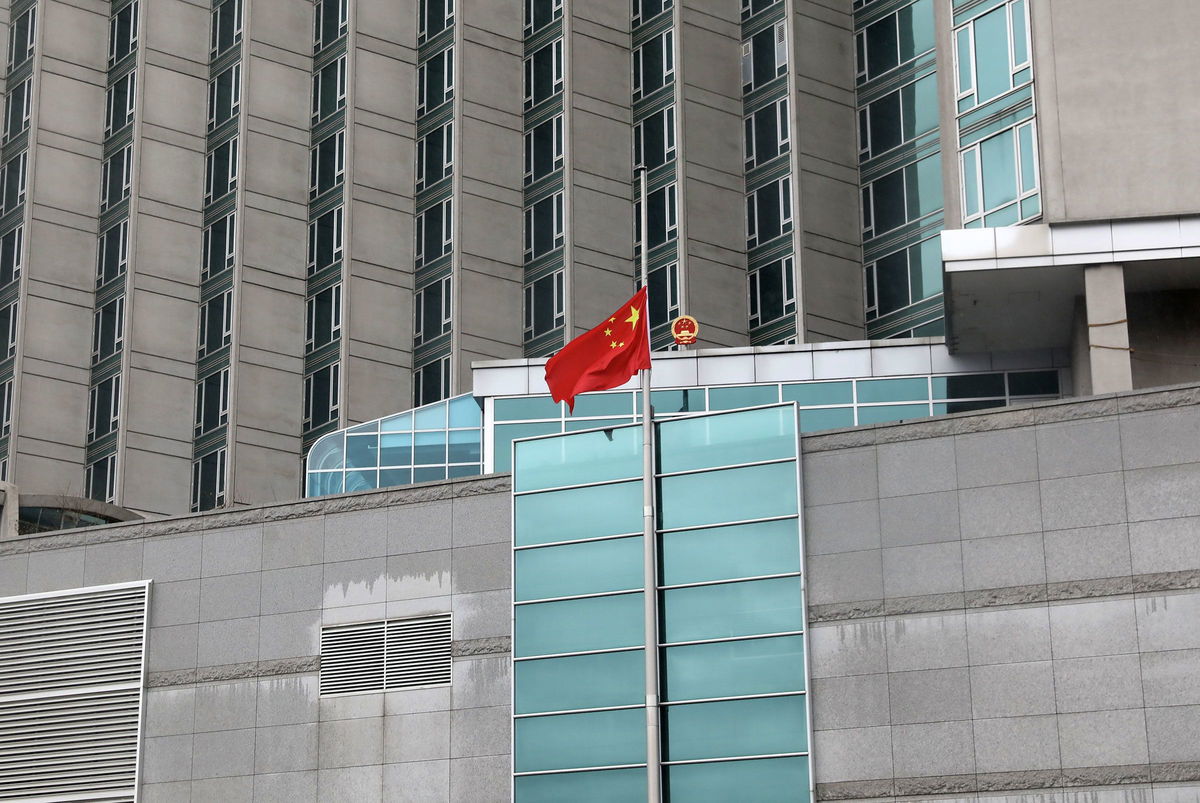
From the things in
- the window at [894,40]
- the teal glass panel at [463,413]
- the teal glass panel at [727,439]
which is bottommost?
the teal glass panel at [727,439]

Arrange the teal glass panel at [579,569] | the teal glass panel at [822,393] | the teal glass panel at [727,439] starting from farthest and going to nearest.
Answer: the teal glass panel at [822,393], the teal glass panel at [579,569], the teal glass panel at [727,439]

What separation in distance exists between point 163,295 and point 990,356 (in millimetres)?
46249

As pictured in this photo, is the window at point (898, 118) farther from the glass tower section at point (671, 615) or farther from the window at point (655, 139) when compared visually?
the glass tower section at point (671, 615)

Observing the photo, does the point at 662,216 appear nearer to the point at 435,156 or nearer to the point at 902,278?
the point at 902,278

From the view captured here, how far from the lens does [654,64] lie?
8794cm

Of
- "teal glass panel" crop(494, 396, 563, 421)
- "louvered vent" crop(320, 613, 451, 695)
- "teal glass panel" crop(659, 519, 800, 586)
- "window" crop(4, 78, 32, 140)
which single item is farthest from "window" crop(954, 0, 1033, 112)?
"window" crop(4, 78, 32, 140)

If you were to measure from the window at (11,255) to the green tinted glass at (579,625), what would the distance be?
54.5 metres

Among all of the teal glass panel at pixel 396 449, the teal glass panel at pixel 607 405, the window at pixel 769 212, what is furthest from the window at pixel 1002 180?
the window at pixel 769 212

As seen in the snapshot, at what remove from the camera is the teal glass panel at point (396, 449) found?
6212 cm

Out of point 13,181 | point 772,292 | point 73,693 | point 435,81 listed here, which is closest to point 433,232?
point 435,81

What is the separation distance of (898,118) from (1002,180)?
3699 centimetres

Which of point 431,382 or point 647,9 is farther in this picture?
point 647,9

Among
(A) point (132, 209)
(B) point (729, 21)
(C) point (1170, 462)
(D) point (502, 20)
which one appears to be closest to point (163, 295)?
(A) point (132, 209)

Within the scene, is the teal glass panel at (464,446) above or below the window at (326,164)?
below
